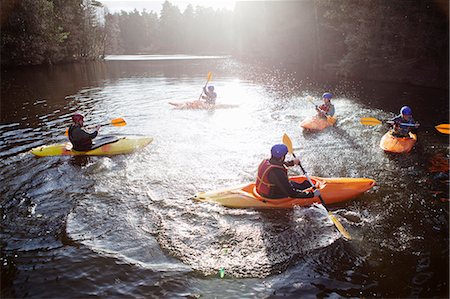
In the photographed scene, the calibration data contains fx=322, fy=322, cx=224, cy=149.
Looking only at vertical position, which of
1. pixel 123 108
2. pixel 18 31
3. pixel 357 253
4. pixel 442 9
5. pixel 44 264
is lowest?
pixel 357 253

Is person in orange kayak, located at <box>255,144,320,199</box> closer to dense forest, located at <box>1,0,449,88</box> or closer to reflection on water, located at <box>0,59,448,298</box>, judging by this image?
reflection on water, located at <box>0,59,448,298</box>

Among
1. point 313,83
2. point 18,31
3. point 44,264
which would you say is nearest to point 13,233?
point 44,264

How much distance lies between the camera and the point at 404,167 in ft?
28.2

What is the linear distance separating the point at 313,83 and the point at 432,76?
726cm

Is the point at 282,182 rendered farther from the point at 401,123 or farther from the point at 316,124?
the point at 316,124

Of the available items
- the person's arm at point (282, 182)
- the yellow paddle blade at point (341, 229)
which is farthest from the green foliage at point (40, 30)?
the yellow paddle blade at point (341, 229)

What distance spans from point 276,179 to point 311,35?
121 ft

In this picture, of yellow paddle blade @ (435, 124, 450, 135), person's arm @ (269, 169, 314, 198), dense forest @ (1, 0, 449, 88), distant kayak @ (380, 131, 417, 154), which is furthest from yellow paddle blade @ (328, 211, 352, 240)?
dense forest @ (1, 0, 449, 88)

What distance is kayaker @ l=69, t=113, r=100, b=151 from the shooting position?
915 cm

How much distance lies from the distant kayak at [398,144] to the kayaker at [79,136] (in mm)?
8767

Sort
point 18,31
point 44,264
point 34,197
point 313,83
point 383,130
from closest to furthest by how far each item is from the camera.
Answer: point 44,264
point 34,197
point 383,130
point 313,83
point 18,31

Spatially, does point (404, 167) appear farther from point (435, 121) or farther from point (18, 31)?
point (18, 31)

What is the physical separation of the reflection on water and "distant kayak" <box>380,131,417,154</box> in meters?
0.32

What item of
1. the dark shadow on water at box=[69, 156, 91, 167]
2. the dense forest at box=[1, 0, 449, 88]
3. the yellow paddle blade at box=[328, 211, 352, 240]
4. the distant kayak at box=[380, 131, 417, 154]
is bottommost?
the yellow paddle blade at box=[328, 211, 352, 240]
